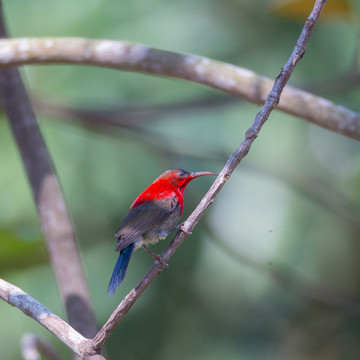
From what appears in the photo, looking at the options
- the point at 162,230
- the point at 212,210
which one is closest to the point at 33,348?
the point at 162,230

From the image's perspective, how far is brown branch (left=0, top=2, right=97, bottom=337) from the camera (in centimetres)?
269

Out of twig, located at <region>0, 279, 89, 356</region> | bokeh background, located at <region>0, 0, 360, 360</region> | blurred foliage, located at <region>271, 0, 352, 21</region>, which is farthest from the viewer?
bokeh background, located at <region>0, 0, 360, 360</region>

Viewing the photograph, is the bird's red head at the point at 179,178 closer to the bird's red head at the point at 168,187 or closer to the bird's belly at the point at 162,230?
the bird's red head at the point at 168,187

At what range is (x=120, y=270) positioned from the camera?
1.90 meters

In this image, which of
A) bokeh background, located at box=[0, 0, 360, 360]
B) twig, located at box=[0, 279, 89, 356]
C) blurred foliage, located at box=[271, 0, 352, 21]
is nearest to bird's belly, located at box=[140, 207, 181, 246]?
twig, located at box=[0, 279, 89, 356]

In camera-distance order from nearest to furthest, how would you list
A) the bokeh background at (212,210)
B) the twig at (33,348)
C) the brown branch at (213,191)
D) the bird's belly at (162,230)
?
the brown branch at (213,191) → the bird's belly at (162,230) → the twig at (33,348) → the bokeh background at (212,210)

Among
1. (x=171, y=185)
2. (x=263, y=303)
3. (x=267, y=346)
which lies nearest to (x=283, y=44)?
(x=263, y=303)

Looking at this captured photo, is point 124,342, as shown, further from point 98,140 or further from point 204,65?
point 204,65

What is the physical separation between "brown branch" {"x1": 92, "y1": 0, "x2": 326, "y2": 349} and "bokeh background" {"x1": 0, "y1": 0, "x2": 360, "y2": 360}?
2.32 metres

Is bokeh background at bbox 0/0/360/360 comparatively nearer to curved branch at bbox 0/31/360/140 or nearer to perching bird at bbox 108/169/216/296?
curved branch at bbox 0/31/360/140

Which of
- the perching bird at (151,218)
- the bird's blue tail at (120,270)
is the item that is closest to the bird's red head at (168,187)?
the perching bird at (151,218)

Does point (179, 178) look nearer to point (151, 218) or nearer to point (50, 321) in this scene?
point (151, 218)

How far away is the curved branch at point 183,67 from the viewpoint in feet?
7.77

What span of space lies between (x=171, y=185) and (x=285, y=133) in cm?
294
